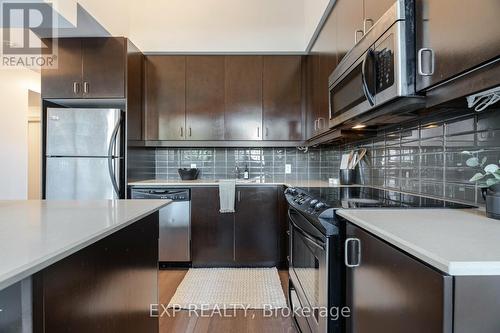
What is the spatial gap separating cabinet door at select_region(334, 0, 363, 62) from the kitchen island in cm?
141

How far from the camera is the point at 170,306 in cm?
227

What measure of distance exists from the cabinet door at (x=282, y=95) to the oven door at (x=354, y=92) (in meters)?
1.18

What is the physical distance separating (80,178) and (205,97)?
1.47m

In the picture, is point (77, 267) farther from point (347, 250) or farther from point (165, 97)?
point (165, 97)

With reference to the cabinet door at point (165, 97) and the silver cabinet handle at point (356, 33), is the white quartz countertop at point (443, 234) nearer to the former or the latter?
the silver cabinet handle at point (356, 33)

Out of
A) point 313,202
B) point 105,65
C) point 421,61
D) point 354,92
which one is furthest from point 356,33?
point 105,65

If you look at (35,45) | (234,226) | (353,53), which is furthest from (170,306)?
(35,45)

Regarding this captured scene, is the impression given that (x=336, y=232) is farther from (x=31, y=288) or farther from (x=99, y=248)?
(x=31, y=288)

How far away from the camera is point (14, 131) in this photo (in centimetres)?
444

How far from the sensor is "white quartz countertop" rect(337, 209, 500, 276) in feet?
1.98

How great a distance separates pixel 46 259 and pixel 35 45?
3.54 metres

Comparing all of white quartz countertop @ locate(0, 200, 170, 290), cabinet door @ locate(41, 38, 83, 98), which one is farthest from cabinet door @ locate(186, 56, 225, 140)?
white quartz countertop @ locate(0, 200, 170, 290)

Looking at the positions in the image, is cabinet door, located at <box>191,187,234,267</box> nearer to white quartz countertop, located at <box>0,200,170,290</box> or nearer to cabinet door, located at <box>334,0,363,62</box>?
white quartz countertop, located at <box>0,200,170,290</box>

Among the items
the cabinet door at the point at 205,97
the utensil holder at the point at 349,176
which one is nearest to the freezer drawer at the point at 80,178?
the cabinet door at the point at 205,97
